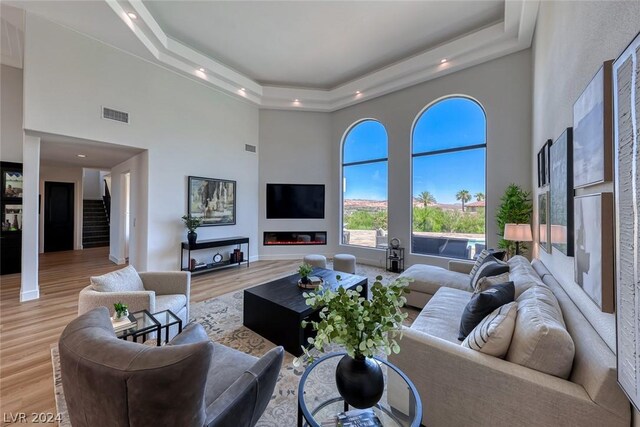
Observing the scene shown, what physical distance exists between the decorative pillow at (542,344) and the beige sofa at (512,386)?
0.04m

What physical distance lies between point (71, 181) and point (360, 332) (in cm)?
1007

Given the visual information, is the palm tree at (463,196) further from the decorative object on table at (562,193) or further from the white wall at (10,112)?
the white wall at (10,112)

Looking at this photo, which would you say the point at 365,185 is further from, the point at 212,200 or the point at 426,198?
the point at 212,200

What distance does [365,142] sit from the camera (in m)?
6.38

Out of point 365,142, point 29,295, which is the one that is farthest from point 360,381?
point 365,142

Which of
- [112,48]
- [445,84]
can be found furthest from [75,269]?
[445,84]

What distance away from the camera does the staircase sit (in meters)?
8.21

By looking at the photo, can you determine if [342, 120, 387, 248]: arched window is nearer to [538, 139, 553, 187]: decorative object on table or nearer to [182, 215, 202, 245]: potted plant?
[538, 139, 553, 187]: decorative object on table

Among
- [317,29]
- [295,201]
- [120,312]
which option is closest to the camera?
[120,312]

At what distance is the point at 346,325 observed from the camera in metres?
1.09

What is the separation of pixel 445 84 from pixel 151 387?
19.8 feet

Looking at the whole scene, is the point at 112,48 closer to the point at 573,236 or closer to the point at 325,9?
the point at 325,9

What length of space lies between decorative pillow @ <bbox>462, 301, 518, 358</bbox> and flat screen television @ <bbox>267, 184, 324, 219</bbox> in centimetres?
538

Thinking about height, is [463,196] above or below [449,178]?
below
